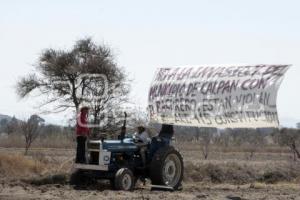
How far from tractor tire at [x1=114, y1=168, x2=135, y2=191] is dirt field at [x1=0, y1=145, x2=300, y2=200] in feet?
0.96

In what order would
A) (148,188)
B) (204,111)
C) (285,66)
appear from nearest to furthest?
(285,66) → (204,111) → (148,188)

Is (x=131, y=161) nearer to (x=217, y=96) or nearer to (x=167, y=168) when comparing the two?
(x=167, y=168)

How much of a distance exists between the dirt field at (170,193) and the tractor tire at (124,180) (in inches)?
11.5

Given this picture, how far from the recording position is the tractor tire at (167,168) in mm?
19891

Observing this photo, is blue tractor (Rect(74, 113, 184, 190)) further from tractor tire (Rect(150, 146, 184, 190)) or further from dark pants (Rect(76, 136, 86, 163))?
dark pants (Rect(76, 136, 86, 163))

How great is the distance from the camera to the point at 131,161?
20062mm

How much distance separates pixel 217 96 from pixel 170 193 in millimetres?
3000

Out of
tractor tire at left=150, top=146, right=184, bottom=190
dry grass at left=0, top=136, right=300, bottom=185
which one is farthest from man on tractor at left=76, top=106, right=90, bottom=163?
dry grass at left=0, top=136, right=300, bottom=185

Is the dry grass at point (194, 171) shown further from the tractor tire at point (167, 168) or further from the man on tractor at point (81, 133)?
the tractor tire at point (167, 168)

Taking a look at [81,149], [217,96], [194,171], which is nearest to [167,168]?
[81,149]

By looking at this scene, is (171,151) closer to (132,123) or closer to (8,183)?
(8,183)

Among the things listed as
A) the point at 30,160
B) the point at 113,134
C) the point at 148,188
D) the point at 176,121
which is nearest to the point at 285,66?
the point at 176,121

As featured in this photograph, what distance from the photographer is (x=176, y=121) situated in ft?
62.8

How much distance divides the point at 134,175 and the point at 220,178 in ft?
32.0
